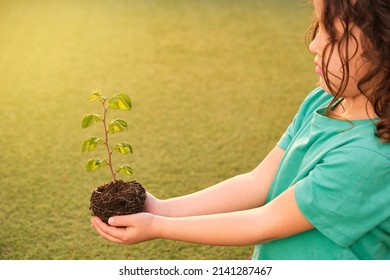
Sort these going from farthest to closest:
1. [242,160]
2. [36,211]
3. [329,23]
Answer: [242,160], [36,211], [329,23]

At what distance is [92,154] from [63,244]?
599 mm

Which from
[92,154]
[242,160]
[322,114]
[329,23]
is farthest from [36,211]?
[329,23]

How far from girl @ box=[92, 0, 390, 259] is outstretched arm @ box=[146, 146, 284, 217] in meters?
0.08

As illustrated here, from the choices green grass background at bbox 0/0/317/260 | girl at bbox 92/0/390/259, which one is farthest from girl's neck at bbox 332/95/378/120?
green grass background at bbox 0/0/317/260

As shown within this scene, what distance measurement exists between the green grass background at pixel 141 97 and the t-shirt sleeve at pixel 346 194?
2.78 feet

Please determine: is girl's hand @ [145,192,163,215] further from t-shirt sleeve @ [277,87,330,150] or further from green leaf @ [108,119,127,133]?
t-shirt sleeve @ [277,87,330,150]

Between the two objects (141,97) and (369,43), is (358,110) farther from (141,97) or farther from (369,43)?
(141,97)

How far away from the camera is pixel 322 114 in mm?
1293

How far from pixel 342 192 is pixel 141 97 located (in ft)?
6.67

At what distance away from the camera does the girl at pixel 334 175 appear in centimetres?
111

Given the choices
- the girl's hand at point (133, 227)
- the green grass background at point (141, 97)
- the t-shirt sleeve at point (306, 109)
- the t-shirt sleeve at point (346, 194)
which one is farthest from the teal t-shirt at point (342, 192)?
the green grass background at point (141, 97)

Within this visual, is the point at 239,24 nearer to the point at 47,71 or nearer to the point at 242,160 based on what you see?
the point at 47,71

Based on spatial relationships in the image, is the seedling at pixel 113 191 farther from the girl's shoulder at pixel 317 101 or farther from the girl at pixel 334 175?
the girl's shoulder at pixel 317 101

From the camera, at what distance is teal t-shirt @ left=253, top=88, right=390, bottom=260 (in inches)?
43.7
